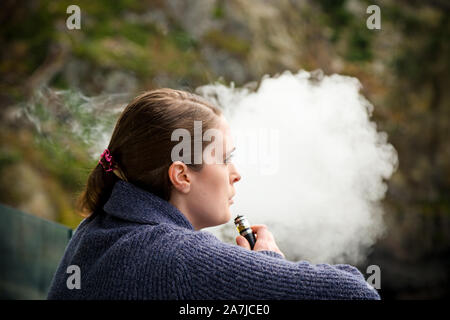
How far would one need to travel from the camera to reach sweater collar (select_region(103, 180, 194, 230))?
1.31 meters

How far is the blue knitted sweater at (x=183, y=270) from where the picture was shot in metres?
1.14

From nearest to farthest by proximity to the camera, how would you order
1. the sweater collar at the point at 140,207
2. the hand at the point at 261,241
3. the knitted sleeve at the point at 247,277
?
the knitted sleeve at the point at 247,277, the sweater collar at the point at 140,207, the hand at the point at 261,241

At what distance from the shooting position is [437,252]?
8.27 meters

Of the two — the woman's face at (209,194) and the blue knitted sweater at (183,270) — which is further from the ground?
the woman's face at (209,194)

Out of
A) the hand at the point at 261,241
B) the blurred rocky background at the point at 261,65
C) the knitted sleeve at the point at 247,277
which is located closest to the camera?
the knitted sleeve at the point at 247,277

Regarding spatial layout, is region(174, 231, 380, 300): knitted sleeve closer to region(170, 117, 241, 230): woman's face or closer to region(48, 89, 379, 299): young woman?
region(48, 89, 379, 299): young woman

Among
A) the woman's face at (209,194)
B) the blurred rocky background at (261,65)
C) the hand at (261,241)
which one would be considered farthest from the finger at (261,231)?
the blurred rocky background at (261,65)

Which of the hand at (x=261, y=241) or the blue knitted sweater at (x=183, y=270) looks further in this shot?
the hand at (x=261, y=241)

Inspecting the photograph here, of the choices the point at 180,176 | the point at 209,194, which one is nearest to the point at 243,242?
the point at 209,194

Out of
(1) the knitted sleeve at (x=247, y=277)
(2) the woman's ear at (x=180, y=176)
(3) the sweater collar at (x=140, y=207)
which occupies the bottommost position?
(1) the knitted sleeve at (x=247, y=277)

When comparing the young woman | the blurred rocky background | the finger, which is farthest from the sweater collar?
the blurred rocky background

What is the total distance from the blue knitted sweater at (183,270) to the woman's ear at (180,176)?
0.44ft

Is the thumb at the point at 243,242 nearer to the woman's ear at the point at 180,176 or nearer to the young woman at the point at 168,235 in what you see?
the young woman at the point at 168,235

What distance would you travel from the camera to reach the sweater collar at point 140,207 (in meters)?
1.31
